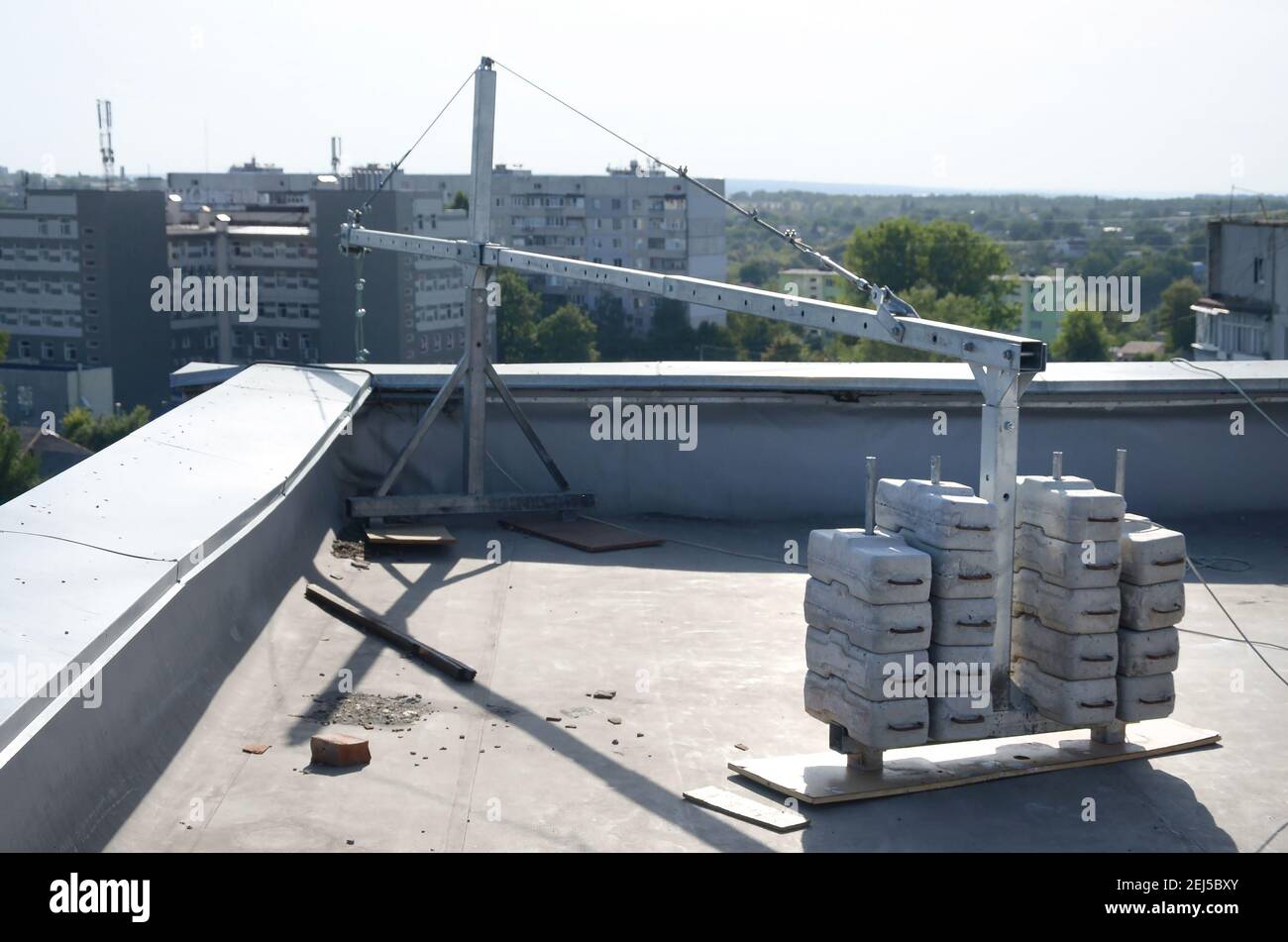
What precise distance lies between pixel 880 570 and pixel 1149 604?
134 centimetres

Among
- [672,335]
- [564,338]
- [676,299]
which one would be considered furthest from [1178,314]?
[676,299]

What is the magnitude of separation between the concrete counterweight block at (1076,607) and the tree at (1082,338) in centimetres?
8879

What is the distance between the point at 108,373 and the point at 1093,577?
77.9 metres

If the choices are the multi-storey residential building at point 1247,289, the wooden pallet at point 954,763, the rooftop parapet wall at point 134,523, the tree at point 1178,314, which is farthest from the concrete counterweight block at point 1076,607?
the tree at point 1178,314

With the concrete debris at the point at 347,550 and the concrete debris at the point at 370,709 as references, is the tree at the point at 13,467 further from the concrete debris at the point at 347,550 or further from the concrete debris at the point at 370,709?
the concrete debris at the point at 370,709

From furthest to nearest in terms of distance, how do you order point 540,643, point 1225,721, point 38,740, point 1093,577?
point 540,643, point 1225,721, point 1093,577, point 38,740

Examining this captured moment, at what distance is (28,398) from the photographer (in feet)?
250

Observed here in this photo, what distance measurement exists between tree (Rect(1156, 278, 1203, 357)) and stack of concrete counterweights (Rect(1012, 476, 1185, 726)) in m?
91.8

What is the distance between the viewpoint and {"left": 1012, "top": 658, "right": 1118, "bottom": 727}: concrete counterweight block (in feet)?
19.4

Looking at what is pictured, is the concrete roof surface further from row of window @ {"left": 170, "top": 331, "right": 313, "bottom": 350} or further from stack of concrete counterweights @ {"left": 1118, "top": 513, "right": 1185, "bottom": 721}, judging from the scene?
row of window @ {"left": 170, "top": 331, "right": 313, "bottom": 350}

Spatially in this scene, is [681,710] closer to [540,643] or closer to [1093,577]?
[540,643]

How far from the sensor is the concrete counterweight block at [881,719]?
5551 millimetres
